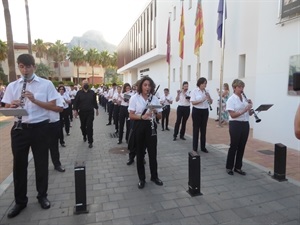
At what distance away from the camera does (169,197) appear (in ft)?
13.6

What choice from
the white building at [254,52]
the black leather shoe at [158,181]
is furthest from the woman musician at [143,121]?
the white building at [254,52]

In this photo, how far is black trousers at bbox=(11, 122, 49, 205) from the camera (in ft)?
11.5

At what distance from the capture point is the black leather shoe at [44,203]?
3768mm

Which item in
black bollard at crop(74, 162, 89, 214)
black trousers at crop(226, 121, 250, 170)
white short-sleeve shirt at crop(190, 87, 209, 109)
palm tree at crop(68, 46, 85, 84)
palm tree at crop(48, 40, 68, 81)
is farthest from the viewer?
palm tree at crop(48, 40, 68, 81)

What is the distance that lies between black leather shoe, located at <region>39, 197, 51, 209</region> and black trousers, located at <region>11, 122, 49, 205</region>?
199mm

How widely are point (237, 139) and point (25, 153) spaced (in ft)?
12.2

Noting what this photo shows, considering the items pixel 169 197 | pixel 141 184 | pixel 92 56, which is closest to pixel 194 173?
pixel 169 197

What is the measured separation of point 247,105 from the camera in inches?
194

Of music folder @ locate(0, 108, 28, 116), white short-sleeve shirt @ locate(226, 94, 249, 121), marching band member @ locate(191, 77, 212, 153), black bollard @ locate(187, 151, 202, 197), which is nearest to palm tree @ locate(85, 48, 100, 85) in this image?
marching band member @ locate(191, 77, 212, 153)

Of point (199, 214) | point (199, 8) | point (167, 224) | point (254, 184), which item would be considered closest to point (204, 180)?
point (254, 184)

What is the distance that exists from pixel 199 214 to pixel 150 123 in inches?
66.0

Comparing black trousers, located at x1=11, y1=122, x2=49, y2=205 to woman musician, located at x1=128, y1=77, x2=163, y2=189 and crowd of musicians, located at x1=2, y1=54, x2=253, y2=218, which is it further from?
woman musician, located at x1=128, y1=77, x2=163, y2=189

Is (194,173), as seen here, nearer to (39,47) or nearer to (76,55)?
(76,55)

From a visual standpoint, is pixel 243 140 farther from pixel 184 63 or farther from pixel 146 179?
pixel 184 63
